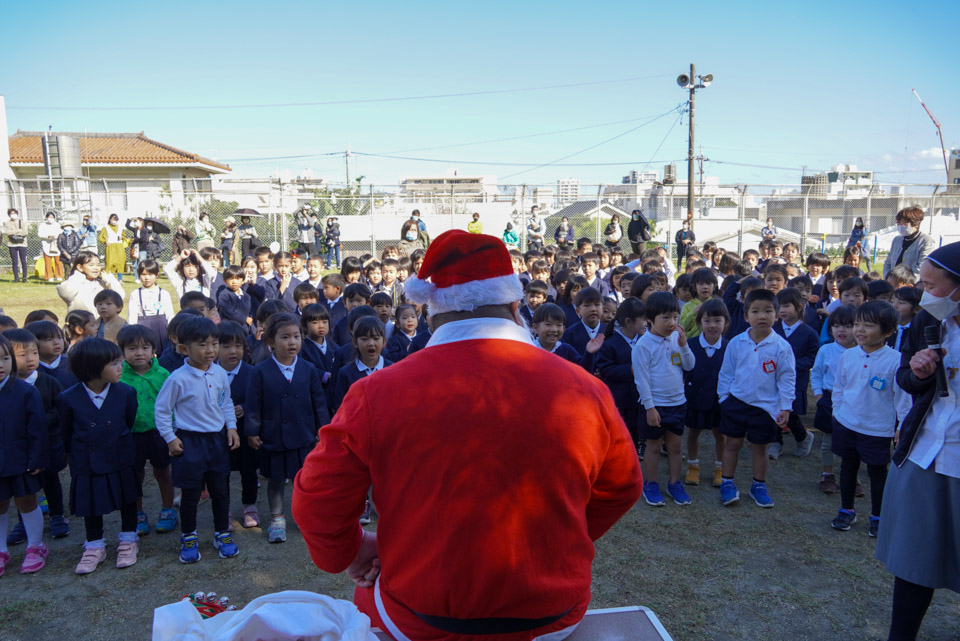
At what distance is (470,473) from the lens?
1544 millimetres

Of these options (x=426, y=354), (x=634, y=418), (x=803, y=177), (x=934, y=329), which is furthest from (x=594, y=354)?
(x=803, y=177)

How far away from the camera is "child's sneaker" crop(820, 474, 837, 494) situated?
4996 mm

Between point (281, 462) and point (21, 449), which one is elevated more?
point (21, 449)

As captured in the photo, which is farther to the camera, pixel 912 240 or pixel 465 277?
pixel 912 240

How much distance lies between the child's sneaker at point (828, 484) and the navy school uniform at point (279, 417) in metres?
3.93

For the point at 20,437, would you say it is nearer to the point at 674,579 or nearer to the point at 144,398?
the point at 144,398

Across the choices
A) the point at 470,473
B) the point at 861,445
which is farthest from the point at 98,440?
the point at 861,445

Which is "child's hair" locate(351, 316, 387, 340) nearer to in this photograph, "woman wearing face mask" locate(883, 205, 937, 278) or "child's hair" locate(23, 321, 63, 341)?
"child's hair" locate(23, 321, 63, 341)

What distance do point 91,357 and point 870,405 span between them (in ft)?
16.0

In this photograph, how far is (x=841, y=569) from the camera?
3834 millimetres

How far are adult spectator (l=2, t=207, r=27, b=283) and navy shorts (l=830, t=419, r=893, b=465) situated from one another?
19188 millimetres

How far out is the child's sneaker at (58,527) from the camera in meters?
4.32

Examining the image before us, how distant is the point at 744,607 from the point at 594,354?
225 cm

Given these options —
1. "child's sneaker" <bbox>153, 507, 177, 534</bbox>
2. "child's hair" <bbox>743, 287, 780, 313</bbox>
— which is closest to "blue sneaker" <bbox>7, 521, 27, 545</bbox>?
"child's sneaker" <bbox>153, 507, 177, 534</bbox>
